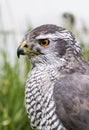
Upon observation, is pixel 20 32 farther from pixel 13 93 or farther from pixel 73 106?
pixel 73 106

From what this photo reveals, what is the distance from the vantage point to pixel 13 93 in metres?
9.07

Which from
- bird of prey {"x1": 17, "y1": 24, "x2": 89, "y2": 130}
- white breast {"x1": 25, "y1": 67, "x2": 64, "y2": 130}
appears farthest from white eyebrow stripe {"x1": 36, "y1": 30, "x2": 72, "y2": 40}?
white breast {"x1": 25, "y1": 67, "x2": 64, "y2": 130}

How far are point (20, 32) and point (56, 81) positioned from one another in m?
3.60

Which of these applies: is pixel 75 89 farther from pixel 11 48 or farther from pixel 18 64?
pixel 11 48

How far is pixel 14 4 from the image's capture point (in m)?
11.7

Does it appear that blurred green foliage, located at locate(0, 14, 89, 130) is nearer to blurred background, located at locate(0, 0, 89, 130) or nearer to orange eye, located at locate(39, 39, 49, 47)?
blurred background, located at locate(0, 0, 89, 130)

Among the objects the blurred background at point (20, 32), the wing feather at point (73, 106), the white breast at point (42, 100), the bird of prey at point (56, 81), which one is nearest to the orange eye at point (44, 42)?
the bird of prey at point (56, 81)

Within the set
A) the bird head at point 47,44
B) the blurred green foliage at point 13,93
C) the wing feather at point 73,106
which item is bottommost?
the blurred green foliage at point 13,93

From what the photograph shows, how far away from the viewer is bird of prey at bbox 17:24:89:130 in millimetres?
6777

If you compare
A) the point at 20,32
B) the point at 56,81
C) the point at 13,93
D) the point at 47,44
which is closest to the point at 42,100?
the point at 56,81

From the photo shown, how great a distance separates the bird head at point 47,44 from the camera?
22.8 ft

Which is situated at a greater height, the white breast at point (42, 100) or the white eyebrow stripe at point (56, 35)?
the white eyebrow stripe at point (56, 35)

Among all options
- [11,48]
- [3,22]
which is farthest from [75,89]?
[3,22]

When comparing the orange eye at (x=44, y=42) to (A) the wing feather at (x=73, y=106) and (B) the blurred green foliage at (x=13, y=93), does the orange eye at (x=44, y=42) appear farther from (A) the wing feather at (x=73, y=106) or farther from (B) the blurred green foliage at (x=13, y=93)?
(B) the blurred green foliage at (x=13, y=93)
